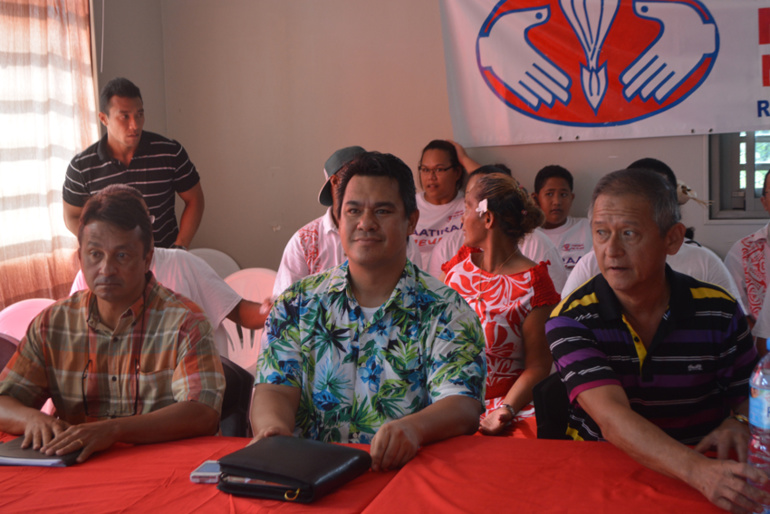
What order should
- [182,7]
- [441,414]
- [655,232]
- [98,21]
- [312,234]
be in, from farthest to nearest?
[182,7], [98,21], [312,234], [655,232], [441,414]

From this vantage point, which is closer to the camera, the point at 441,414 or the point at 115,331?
the point at 441,414

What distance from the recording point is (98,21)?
427 centimetres

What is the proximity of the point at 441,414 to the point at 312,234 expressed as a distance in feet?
5.73

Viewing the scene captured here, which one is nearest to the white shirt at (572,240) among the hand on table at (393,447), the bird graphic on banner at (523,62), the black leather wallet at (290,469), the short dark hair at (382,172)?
the bird graphic on banner at (523,62)

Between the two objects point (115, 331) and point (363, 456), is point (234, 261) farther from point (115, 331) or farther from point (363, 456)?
point (363, 456)

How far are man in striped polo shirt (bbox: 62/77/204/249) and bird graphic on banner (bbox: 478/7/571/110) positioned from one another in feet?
6.85

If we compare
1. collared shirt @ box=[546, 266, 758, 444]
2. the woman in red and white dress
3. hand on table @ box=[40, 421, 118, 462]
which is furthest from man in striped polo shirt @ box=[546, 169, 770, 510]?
hand on table @ box=[40, 421, 118, 462]

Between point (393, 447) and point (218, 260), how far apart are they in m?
3.92

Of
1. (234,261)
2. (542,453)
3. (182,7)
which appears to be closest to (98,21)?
(182,7)

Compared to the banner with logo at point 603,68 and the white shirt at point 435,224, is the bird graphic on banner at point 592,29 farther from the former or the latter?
the white shirt at point 435,224

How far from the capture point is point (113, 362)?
1770 millimetres

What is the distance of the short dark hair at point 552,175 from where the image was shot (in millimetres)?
4352

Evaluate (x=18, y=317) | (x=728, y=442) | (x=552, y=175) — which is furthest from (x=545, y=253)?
(x=18, y=317)

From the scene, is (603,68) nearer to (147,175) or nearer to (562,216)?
(562,216)
